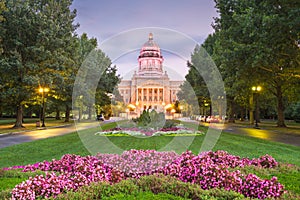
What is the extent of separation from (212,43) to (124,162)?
2097 inches

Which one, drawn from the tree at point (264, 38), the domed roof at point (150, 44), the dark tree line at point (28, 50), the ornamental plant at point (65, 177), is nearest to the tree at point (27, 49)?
the dark tree line at point (28, 50)

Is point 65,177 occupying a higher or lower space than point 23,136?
higher

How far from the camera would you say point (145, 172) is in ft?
26.3

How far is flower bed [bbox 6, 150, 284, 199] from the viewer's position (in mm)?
6375

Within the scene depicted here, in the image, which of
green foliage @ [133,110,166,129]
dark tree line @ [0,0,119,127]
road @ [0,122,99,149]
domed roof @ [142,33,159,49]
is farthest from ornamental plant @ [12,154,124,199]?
dark tree line @ [0,0,119,127]

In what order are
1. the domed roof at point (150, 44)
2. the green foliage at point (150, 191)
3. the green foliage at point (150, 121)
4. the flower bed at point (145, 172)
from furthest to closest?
1. the green foliage at point (150, 121)
2. the domed roof at point (150, 44)
3. the flower bed at point (145, 172)
4. the green foliage at point (150, 191)

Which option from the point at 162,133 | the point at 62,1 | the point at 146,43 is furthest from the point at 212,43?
the point at 146,43

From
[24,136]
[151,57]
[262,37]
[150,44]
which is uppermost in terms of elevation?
[262,37]

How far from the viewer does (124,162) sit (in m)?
8.41

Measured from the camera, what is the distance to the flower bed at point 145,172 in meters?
6.38

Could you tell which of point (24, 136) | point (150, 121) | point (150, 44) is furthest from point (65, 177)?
point (150, 121)

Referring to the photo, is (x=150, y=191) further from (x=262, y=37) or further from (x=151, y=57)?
(x=262, y=37)

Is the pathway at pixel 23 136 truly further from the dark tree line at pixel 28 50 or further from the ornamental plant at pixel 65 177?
the ornamental plant at pixel 65 177

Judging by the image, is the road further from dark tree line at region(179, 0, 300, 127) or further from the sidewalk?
dark tree line at region(179, 0, 300, 127)
